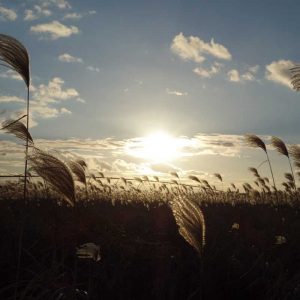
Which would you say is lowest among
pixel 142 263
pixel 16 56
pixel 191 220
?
pixel 142 263

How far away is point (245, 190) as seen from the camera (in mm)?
17781

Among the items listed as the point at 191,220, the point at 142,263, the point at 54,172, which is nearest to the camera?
the point at 191,220

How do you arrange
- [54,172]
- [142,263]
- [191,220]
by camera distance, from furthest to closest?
[142,263] < [54,172] < [191,220]

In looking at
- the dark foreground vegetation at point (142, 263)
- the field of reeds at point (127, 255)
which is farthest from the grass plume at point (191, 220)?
the dark foreground vegetation at point (142, 263)

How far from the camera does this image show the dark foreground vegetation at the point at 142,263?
13.8 feet

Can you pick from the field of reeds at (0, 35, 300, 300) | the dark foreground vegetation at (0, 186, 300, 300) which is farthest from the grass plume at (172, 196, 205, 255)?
the dark foreground vegetation at (0, 186, 300, 300)

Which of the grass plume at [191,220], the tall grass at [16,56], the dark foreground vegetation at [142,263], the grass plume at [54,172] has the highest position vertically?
the tall grass at [16,56]

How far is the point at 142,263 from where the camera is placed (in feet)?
16.7

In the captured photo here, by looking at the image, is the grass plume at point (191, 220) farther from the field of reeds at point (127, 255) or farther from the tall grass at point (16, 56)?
the tall grass at point (16, 56)

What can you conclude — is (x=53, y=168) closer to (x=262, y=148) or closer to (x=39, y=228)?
(x=39, y=228)

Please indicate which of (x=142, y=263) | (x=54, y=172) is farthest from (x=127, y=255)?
(x=54, y=172)

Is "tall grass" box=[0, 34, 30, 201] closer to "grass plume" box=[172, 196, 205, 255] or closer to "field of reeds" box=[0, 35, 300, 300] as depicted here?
"field of reeds" box=[0, 35, 300, 300]

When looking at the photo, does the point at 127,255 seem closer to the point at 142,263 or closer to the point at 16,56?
the point at 142,263

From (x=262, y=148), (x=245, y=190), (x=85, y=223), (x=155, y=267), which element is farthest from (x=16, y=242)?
(x=245, y=190)
